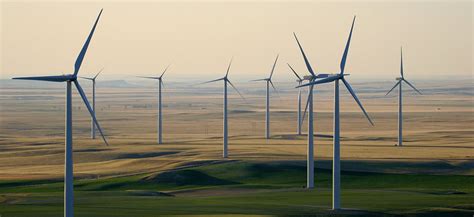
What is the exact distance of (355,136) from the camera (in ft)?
384

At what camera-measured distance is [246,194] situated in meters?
59.3

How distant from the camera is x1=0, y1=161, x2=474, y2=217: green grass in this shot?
48156 mm

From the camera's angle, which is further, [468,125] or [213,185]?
[468,125]

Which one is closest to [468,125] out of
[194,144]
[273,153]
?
[194,144]

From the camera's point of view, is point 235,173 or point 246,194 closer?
point 246,194

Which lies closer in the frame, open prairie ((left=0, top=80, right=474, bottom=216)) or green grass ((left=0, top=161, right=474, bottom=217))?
green grass ((left=0, top=161, right=474, bottom=217))

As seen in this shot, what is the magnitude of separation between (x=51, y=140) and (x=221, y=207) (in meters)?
63.9

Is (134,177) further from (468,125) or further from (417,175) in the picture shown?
(468,125)

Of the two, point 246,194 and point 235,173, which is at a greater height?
point 235,173

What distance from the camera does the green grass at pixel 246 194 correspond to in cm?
4816

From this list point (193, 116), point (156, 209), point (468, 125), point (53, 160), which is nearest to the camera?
point (156, 209)

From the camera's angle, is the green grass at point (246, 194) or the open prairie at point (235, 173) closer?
the green grass at point (246, 194)

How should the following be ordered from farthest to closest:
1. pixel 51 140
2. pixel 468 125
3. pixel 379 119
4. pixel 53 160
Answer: pixel 379 119, pixel 468 125, pixel 51 140, pixel 53 160

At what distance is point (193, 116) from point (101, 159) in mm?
91996
